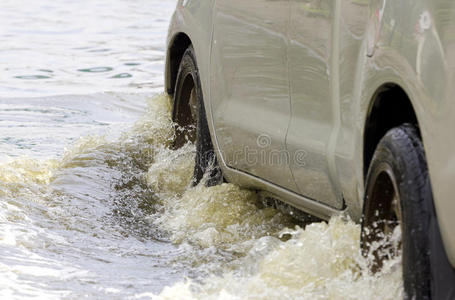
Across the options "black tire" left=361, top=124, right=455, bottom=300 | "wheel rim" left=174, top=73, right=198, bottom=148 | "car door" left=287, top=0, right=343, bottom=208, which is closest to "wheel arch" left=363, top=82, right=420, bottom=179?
"black tire" left=361, top=124, right=455, bottom=300

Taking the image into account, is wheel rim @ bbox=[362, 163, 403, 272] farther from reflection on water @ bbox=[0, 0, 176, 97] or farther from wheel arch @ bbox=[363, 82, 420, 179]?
reflection on water @ bbox=[0, 0, 176, 97]

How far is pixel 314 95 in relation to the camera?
12.5 feet

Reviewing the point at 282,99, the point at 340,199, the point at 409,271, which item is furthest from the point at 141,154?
the point at 409,271

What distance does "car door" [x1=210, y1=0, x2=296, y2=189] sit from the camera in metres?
4.16

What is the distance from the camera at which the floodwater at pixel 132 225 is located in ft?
12.0

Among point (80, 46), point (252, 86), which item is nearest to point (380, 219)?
point (252, 86)

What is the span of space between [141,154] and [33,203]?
153cm

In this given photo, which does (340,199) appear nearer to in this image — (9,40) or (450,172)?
(450,172)

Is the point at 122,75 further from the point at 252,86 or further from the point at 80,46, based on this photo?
the point at 252,86

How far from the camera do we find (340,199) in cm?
377

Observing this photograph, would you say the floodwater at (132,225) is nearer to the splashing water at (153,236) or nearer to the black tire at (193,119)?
the splashing water at (153,236)

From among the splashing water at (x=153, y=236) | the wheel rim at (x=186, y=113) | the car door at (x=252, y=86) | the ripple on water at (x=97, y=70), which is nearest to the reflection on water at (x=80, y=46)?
the ripple on water at (x=97, y=70)

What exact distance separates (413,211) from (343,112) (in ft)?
2.65

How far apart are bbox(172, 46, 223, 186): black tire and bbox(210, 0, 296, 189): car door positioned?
320mm
